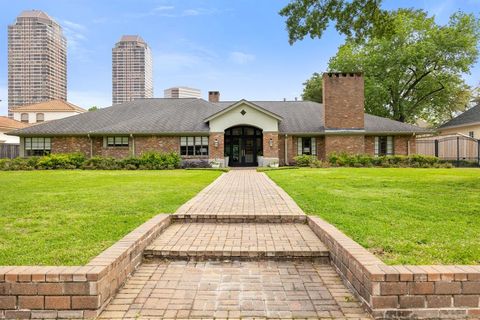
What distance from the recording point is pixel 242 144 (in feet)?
90.4

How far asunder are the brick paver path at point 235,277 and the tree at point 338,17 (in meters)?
8.01

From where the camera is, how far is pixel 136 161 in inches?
923

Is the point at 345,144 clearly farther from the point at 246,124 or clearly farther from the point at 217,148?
the point at 217,148

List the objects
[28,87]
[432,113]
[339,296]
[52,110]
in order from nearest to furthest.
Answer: [339,296] → [432,113] → [52,110] → [28,87]

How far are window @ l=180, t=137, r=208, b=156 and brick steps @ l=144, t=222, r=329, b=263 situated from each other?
65.0 feet

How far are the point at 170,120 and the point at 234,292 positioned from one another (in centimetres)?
2460

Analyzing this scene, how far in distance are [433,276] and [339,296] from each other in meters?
0.98

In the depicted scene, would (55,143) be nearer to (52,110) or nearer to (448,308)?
(448,308)

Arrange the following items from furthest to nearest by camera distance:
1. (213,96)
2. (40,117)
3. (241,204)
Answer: (40,117)
(213,96)
(241,204)

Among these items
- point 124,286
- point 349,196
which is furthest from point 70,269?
point 349,196

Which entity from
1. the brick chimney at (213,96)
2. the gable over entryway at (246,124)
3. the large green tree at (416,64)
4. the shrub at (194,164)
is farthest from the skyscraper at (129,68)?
the shrub at (194,164)

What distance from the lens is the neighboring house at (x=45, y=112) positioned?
2366 inches

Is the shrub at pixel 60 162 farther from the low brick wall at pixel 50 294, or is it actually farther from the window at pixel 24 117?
the window at pixel 24 117

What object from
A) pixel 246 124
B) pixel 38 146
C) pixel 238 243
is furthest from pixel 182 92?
pixel 238 243
